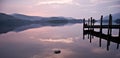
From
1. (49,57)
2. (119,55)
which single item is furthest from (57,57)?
(119,55)

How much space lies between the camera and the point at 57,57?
2036 cm

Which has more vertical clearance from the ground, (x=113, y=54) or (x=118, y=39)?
(x=118, y=39)

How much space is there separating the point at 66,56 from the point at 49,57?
88.7 inches

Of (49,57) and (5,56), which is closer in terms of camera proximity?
(49,57)

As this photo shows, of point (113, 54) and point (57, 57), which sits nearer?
point (57, 57)

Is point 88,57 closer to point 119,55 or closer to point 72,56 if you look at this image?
point 72,56

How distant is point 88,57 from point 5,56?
1127 cm

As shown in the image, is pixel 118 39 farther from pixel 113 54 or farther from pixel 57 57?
pixel 57 57

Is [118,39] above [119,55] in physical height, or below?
above

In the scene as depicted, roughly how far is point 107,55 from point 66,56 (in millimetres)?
5558

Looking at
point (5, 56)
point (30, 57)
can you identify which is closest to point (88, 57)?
point (30, 57)

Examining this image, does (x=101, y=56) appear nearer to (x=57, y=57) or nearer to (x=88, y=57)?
(x=88, y=57)

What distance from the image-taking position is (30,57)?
21.1 m

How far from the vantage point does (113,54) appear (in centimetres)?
2219
